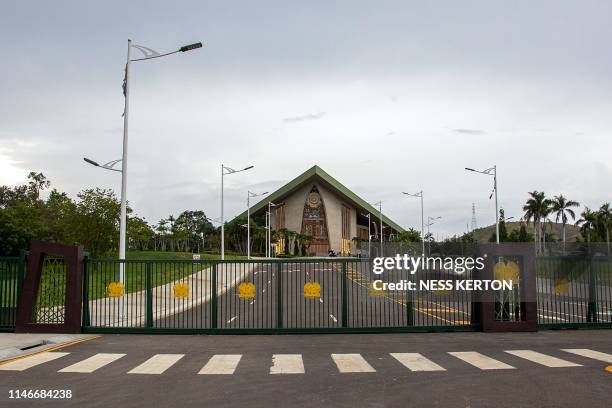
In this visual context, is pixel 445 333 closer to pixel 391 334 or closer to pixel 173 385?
pixel 391 334

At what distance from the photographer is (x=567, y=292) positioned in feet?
60.0

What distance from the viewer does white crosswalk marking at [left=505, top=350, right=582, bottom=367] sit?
36.4ft

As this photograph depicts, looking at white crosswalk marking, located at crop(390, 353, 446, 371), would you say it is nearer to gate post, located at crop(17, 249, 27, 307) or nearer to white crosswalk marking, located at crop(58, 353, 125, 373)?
white crosswalk marking, located at crop(58, 353, 125, 373)

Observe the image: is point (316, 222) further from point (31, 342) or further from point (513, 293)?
point (31, 342)

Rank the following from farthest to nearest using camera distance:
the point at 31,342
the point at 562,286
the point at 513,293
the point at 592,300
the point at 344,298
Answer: the point at 562,286, the point at 592,300, the point at 513,293, the point at 344,298, the point at 31,342

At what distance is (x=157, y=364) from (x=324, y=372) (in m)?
3.23

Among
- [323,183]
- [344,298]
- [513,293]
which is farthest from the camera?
[323,183]

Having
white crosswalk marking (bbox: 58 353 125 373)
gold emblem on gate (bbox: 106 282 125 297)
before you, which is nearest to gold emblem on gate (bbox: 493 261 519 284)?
white crosswalk marking (bbox: 58 353 125 373)

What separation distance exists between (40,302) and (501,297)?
503 inches

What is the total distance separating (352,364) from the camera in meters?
11.3

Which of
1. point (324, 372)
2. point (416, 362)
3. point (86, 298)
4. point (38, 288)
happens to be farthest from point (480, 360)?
point (38, 288)

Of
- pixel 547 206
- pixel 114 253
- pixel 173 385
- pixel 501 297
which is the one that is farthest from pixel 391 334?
pixel 547 206

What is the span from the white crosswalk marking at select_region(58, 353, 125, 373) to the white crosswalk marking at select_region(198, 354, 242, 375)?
6.43 ft

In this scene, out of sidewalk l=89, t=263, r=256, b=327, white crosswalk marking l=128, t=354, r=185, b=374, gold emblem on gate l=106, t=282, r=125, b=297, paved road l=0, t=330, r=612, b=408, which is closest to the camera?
paved road l=0, t=330, r=612, b=408
